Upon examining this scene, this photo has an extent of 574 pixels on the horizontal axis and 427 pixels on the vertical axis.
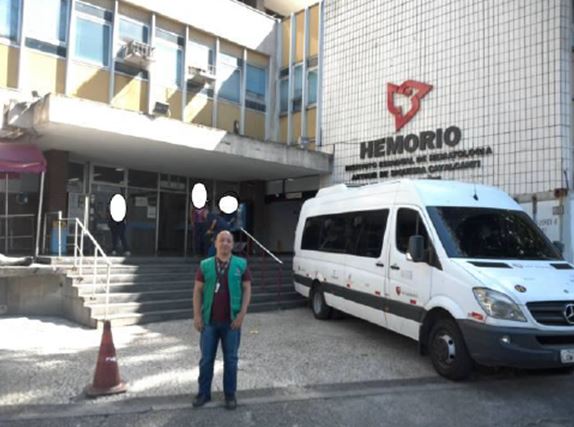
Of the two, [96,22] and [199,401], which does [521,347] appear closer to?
[199,401]

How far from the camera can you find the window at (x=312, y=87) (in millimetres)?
18047

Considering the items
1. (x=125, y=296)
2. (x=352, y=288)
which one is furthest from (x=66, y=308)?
(x=352, y=288)

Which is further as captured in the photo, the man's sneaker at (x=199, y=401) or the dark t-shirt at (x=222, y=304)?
the man's sneaker at (x=199, y=401)

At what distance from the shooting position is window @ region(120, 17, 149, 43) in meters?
15.6

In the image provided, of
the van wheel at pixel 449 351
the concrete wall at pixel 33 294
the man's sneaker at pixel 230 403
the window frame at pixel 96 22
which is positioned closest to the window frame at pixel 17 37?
the window frame at pixel 96 22

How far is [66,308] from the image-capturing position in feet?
32.8

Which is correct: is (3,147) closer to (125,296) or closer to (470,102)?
(125,296)

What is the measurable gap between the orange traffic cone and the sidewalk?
0.33 ft

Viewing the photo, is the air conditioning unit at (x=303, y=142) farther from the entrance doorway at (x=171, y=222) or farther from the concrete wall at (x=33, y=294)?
the concrete wall at (x=33, y=294)

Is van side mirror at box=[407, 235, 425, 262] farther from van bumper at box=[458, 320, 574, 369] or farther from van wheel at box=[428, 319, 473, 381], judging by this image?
van bumper at box=[458, 320, 574, 369]

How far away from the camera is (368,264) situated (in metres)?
8.46

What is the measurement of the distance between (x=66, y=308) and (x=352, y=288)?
200 inches

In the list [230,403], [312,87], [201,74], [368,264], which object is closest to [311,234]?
[368,264]

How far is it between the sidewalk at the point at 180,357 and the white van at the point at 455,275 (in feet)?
1.61
